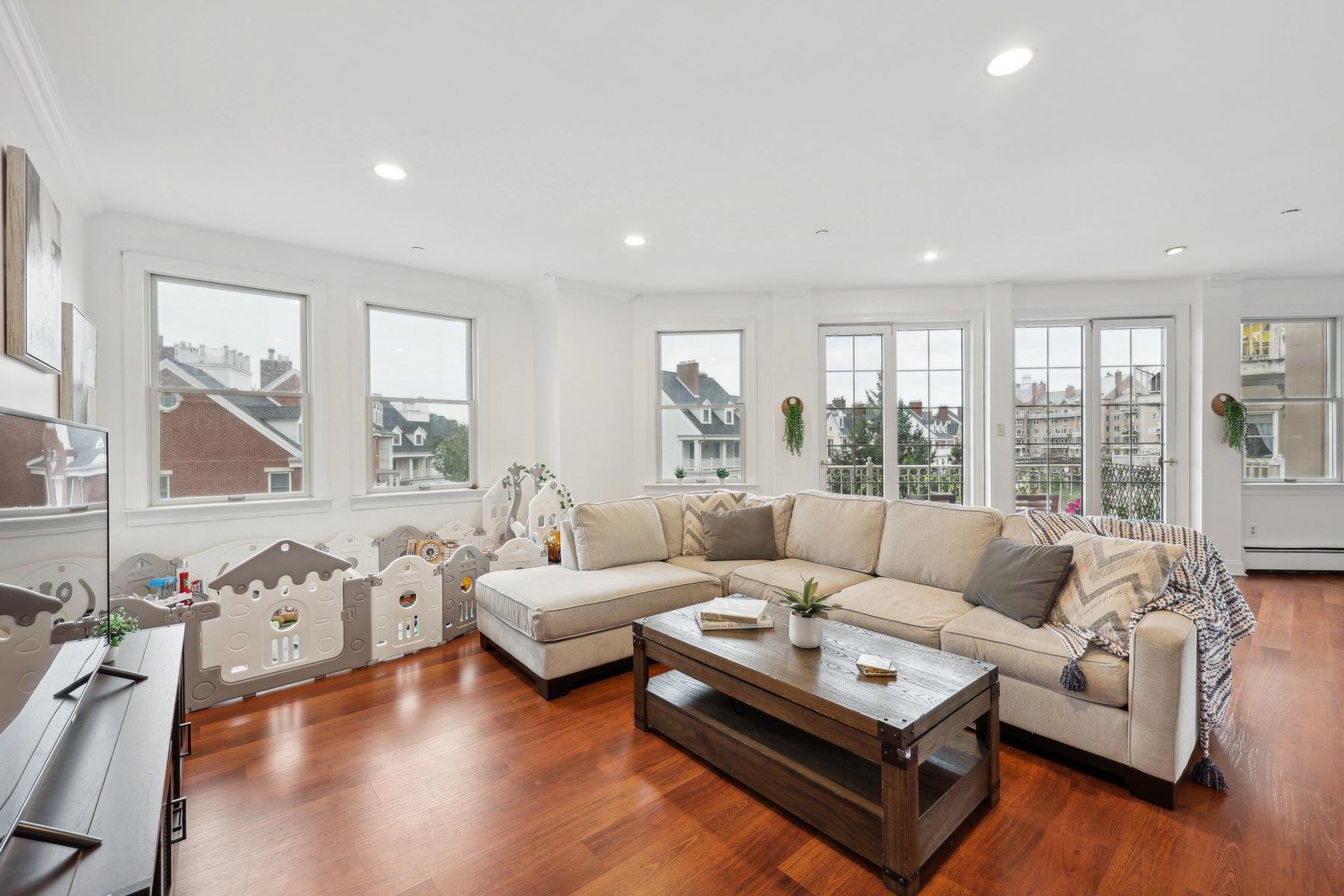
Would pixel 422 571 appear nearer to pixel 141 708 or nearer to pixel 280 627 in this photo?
pixel 280 627

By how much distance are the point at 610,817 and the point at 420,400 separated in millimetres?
3642

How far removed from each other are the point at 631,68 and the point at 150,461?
368 cm

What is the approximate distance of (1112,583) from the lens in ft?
7.26

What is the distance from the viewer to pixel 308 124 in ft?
8.05

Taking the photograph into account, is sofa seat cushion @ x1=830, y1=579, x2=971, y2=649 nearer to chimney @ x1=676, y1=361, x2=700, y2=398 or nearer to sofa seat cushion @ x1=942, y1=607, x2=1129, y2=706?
sofa seat cushion @ x1=942, y1=607, x2=1129, y2=706

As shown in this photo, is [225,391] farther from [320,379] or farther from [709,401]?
[709,401]

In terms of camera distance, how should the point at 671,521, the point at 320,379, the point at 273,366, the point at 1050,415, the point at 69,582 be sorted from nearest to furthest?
1. the point at 69,582
2. the point at 671,521
3. the point at 273,366
4. the point at 320,379
5. the point at 1050,415

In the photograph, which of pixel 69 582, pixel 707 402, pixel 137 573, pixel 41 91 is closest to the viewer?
pixel 69 582

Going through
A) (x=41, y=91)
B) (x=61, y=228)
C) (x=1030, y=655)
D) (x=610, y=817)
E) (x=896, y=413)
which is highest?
(x=41, y=91)

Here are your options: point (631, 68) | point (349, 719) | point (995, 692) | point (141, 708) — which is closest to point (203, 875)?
point (141, 708)

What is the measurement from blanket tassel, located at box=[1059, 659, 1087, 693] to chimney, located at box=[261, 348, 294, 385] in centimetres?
472

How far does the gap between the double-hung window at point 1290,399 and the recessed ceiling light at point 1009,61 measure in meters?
4.91

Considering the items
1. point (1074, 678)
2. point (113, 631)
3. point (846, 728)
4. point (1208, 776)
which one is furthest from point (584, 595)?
point (1208, 776)

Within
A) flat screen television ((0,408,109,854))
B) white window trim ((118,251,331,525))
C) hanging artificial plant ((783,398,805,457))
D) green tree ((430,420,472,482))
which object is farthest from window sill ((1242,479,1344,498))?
white window trim ((118,251,331,525))
